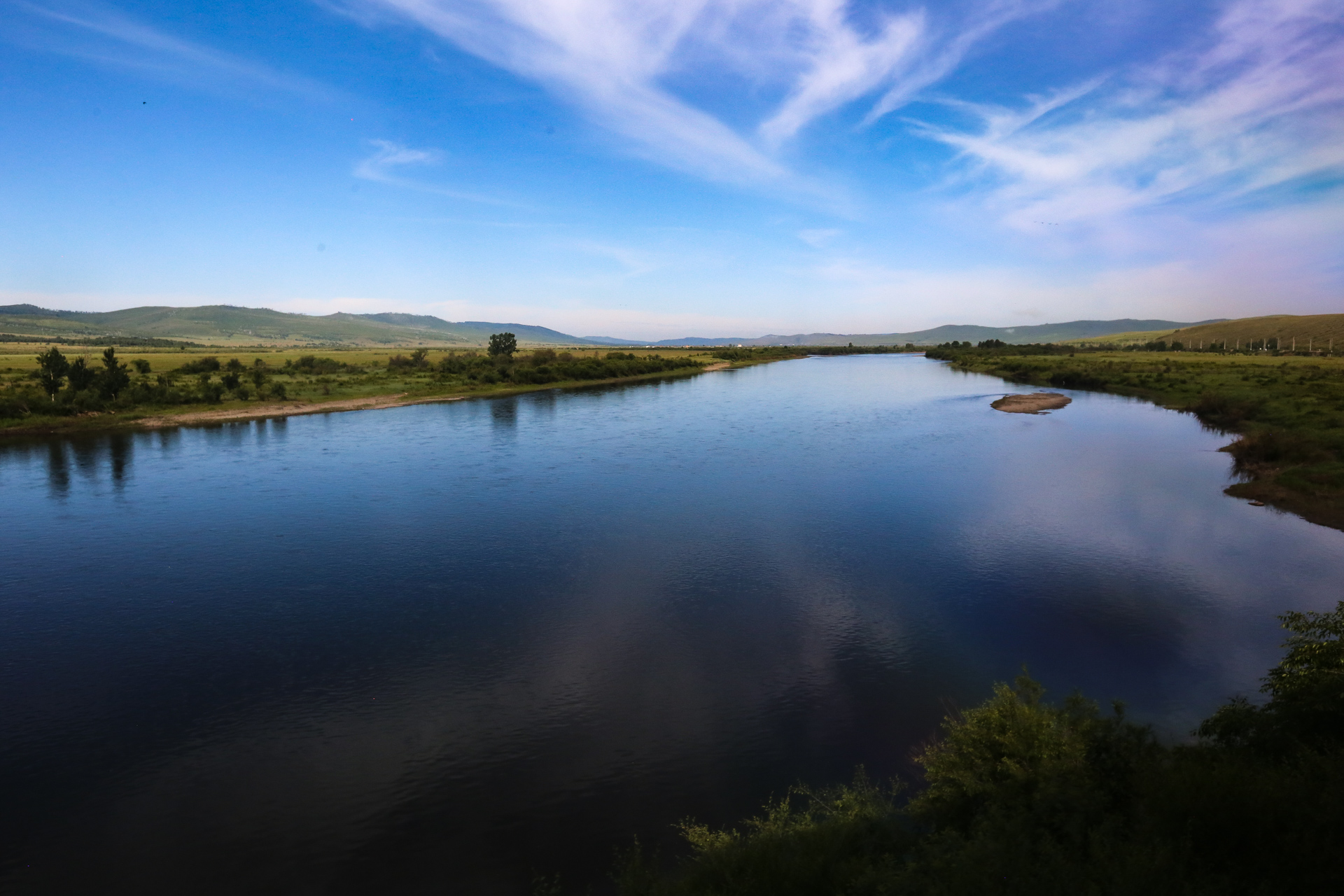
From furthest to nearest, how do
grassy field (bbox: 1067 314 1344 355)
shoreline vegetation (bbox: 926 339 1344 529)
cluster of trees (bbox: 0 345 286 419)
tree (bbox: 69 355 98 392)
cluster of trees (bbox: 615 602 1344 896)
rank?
grassy field (bbox: 1067 314 1344 355), tree (bbox: 69 355 98 392), cluster of trees (bbox: 0 345 286 419), shoreline vegetation (bbox: 926 339 1344 529), cluster of trees (bbox: 615 602 1344 896)

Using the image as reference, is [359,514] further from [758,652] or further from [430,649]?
[758,652]

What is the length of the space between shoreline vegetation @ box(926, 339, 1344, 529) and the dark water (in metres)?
1.83

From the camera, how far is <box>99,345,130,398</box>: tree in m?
A: 43.0

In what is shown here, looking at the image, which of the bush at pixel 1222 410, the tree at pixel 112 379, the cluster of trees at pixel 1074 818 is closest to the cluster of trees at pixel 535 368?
the tree at pixel 112 379

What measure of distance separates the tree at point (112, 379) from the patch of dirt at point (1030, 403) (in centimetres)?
6089

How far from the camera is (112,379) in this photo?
143 ft

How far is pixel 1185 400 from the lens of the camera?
50.0m

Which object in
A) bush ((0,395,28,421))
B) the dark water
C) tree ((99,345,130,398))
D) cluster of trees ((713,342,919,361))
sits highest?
cluster of trees ((713,342,919,361))

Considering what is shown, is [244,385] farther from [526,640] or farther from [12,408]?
[526,640]

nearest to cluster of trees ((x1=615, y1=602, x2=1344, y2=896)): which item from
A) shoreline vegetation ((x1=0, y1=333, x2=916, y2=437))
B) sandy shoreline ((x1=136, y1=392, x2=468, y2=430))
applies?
sandy shoreline ((x1=136, y1=392, x2=468, y2=430))

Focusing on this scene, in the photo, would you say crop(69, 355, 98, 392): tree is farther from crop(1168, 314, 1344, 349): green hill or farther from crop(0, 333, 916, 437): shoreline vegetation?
crop(1168, 314, 1344, 349): green hill

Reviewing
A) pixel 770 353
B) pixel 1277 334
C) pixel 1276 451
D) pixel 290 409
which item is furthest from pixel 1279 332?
pixel 290 409

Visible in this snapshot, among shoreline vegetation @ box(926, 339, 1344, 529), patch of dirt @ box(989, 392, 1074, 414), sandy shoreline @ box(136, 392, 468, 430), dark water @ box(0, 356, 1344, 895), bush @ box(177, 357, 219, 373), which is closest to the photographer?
dark water @ box(0, 356, 1344, 895)

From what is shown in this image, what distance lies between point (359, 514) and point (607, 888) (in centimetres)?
1755
